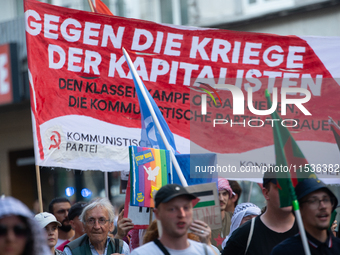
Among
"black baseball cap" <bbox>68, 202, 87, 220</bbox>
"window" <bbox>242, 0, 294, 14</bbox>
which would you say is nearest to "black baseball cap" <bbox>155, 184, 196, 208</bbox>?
"black baseball cap" <bbox>68, 202, 87, 220</bbox>

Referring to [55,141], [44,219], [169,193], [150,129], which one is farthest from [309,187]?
[55,141]

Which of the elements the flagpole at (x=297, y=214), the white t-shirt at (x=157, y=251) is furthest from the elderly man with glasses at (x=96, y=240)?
the flagpole at (x=297, y=214)

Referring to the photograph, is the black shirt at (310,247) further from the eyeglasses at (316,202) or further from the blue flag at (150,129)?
the blue flag at (150,129)

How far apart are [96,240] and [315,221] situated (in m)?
2.18

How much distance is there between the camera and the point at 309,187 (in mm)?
3467

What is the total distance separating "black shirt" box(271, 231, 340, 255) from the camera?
334cm

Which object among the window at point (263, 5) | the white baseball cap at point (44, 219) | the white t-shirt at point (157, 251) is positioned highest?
the window at point (263, 5)

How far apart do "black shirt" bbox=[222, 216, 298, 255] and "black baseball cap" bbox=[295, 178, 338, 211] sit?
1.48 feet

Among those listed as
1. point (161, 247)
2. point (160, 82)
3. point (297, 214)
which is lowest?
point (161, 247)

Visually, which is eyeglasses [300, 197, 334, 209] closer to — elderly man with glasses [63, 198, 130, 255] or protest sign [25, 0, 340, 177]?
elderly man with glasses [63, 198, 130, 255]

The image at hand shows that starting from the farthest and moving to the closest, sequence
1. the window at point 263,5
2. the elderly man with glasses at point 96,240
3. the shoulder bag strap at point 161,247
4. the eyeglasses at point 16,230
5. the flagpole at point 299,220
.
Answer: the window at point 263,5
the elderly man with glasses at point 96,240
the flagpole at point 299,220
the shoulder bag strap at point 161,247
the eyeglasses at point 16,230

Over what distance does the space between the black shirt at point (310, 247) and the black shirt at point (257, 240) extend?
382 millimetres

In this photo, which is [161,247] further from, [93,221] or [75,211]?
A: [75,211]

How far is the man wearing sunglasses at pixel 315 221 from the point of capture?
338 cm
